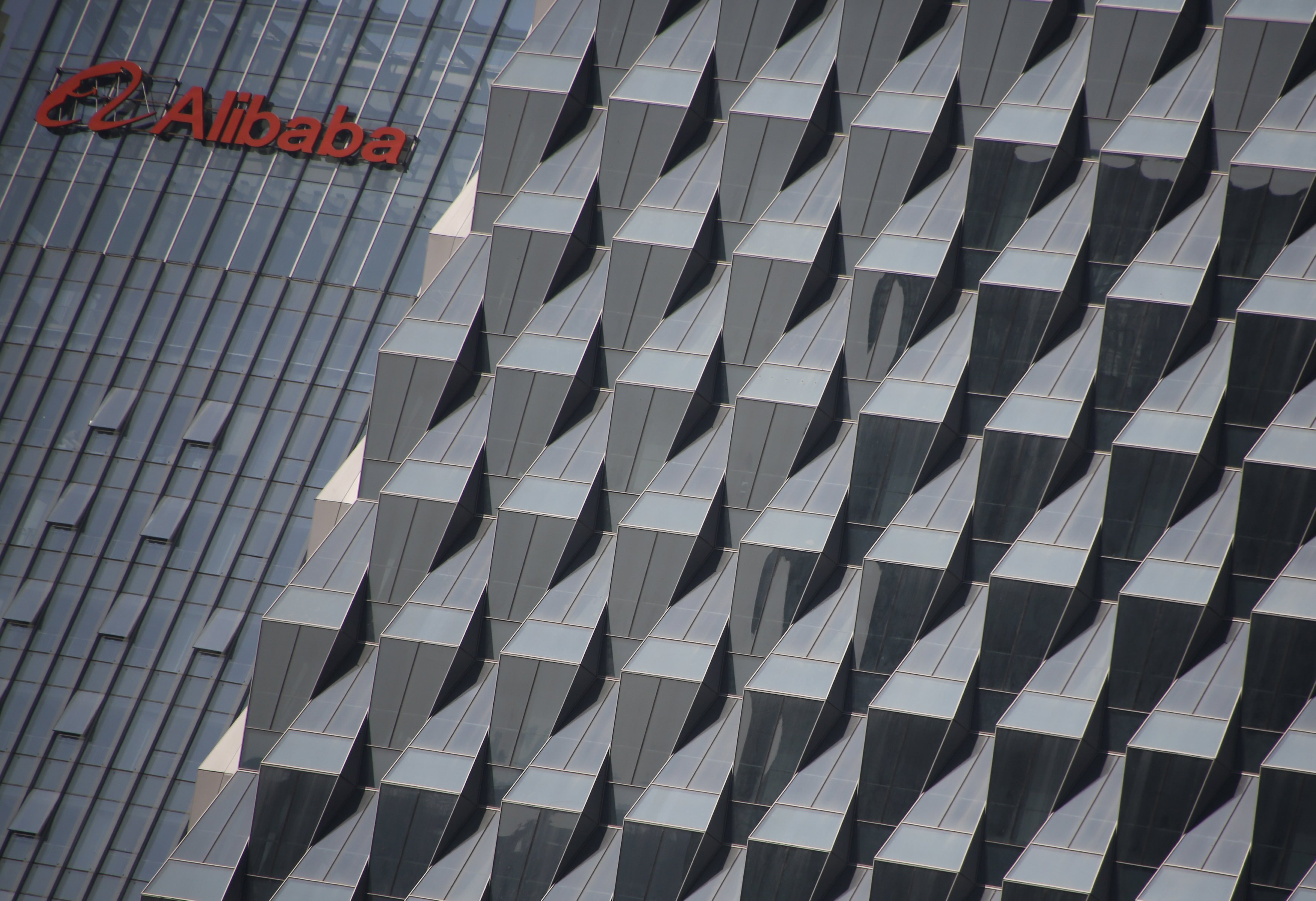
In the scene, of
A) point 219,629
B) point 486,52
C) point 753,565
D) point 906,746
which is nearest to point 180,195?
point 486,52

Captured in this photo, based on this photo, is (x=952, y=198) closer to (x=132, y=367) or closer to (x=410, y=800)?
(x=410, y=800)

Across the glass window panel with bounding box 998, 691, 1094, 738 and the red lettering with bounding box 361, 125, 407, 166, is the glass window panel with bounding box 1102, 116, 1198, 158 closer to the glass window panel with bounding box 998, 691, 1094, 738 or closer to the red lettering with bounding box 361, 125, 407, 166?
the glass window panel with bounding box 998, 691, 1094, 738

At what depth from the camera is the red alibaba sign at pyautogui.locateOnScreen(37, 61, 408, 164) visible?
48.6 m

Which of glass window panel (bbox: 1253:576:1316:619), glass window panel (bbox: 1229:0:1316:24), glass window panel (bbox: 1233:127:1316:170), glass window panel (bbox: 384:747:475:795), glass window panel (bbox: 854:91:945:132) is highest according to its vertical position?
glass window panel (bbox: 1229:0:1316:24)

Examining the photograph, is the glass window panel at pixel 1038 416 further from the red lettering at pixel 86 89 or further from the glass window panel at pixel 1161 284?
the red lettering at pixel 86 89

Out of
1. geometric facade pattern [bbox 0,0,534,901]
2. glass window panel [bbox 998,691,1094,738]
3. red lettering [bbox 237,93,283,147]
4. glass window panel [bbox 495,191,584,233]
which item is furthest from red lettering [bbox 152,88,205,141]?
glass window panel [bbox 998,691,1094,738]

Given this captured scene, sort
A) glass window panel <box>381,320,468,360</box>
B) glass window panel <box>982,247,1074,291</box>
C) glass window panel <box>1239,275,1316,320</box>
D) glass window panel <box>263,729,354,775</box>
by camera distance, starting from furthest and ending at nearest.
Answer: glass window panel <box>381,320,468,360</box>
glass window panel <box>263,729,354,775</box>
glass window panel <box>982,247,1074,291</box>
glass window panel <box>1239,275,1316,320</box>

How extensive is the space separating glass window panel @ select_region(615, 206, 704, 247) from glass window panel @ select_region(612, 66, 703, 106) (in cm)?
331

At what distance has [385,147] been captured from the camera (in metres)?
48.4

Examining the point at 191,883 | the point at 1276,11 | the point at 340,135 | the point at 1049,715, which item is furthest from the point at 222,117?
the point at 1049,715

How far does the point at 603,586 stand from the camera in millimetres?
37781

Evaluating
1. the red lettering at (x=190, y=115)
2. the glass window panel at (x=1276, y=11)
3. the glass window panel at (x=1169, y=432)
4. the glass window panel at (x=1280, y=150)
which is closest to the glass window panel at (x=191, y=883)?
the red lettering at (x=190, y=115)

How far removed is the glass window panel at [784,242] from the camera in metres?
38.4

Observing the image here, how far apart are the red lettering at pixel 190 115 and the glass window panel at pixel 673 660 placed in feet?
88.6
